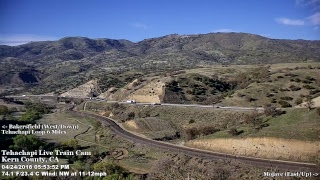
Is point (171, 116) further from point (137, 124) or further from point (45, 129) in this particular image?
point (45, 129)

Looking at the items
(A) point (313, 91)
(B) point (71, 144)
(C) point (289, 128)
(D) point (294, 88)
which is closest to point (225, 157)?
(C) point (289, 128)

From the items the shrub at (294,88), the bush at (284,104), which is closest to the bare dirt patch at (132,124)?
the bush at (284,104)

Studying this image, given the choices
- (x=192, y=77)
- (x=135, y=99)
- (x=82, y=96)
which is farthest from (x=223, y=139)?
(x=82, y=96)

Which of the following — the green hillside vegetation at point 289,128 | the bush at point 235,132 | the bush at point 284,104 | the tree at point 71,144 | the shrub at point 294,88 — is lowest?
the tree at point 71,144

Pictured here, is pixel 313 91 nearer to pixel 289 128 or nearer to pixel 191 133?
pixel 191 133

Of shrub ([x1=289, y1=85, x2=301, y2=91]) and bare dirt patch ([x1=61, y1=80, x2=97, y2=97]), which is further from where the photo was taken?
bare dirt patch ([x1=61, y1=80, x2=97, y2=97])

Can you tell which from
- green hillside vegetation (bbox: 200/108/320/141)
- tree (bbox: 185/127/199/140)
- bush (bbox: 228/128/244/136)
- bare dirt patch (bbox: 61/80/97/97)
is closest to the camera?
green hillside vegetation (bbox: 200/108/320/141)

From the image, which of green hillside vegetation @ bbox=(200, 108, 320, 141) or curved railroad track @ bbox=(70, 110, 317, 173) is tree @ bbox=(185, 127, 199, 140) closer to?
green hillside vegetation @ bbox=(200, 108, 320, 141)

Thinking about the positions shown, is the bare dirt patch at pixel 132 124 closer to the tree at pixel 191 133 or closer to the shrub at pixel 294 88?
the tree at pixel 191 133

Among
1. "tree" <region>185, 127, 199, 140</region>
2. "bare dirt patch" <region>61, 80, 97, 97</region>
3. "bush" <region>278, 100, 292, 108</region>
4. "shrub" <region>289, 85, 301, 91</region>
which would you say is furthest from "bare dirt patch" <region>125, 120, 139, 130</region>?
"bare dirt patch" <region>61, 80, 97, 97</region>

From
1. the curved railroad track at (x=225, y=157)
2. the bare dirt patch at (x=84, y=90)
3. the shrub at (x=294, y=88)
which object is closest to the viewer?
the curved railroad track at (x=225, y=157)
